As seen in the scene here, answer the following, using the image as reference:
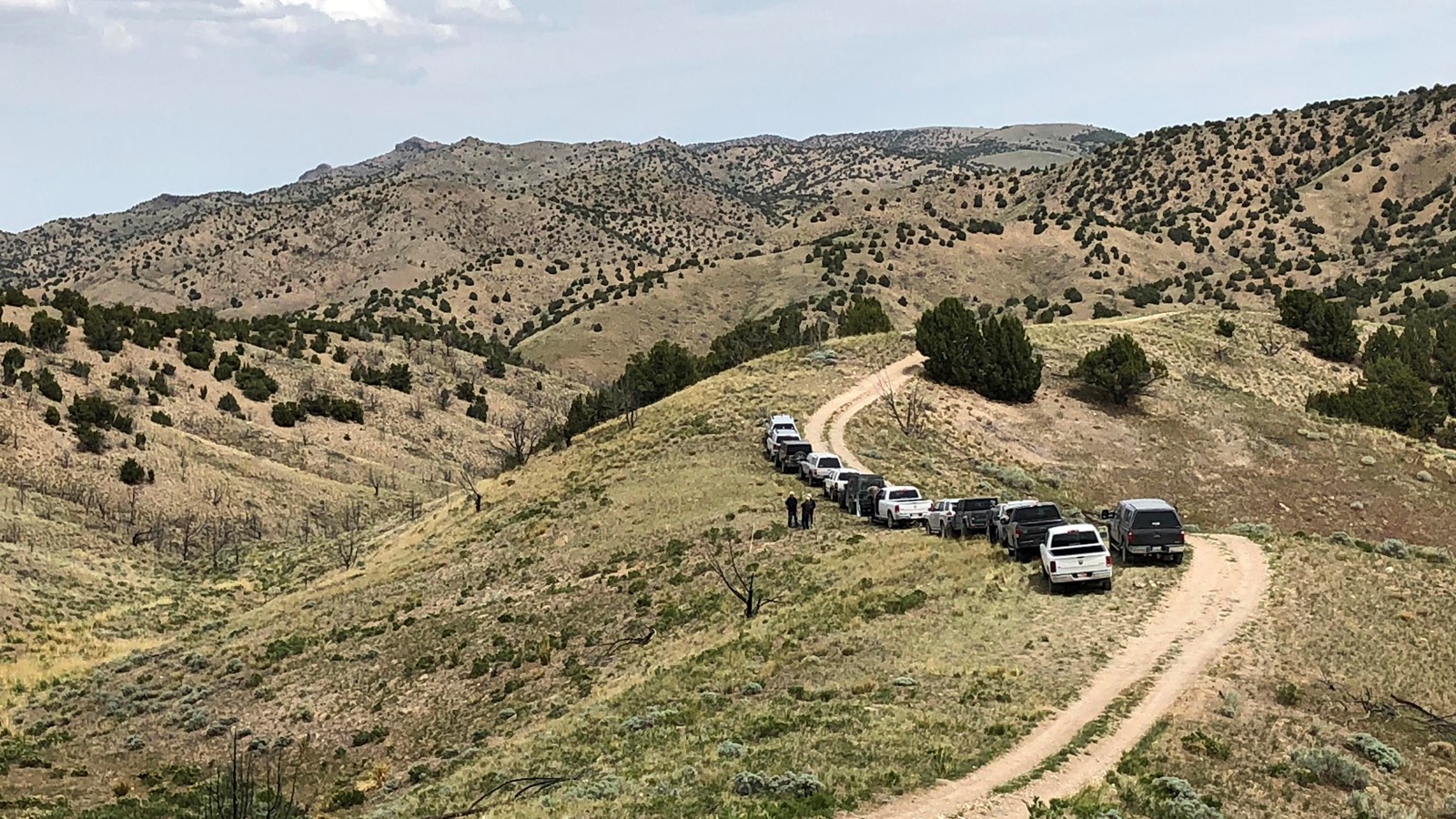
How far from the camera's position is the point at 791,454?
150 ft

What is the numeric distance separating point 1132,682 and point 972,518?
1548cm

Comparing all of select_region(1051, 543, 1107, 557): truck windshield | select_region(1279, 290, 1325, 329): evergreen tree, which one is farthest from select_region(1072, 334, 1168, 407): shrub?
select_region(1051, 543, 1107, 557): truck windshield

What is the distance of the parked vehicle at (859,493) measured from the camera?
39.2 metres

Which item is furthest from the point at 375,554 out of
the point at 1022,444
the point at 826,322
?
the point at 826,322

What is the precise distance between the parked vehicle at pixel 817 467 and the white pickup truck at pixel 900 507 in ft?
16.3

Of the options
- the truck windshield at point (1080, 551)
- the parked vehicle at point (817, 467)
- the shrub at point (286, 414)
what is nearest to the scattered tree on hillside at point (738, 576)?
the parked vehicle at point (817, 467)

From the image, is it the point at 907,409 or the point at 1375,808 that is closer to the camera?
the point at 1375,808

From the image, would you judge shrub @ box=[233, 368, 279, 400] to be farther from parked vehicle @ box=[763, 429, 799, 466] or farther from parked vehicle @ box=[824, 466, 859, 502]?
parked vehicle @ box=[824, 466, 859, 502]

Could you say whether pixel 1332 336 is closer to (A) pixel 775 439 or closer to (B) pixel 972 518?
(A) pixel 775 439

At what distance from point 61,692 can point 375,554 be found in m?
17.0

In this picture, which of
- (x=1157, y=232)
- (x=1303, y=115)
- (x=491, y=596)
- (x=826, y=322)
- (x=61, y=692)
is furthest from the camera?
(x=1303, y=115)

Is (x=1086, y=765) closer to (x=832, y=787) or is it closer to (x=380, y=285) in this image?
(x=832, y=787)

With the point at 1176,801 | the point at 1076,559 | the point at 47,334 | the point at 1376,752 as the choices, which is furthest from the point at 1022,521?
the point at 47,334

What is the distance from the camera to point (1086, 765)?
1552 centimetres
